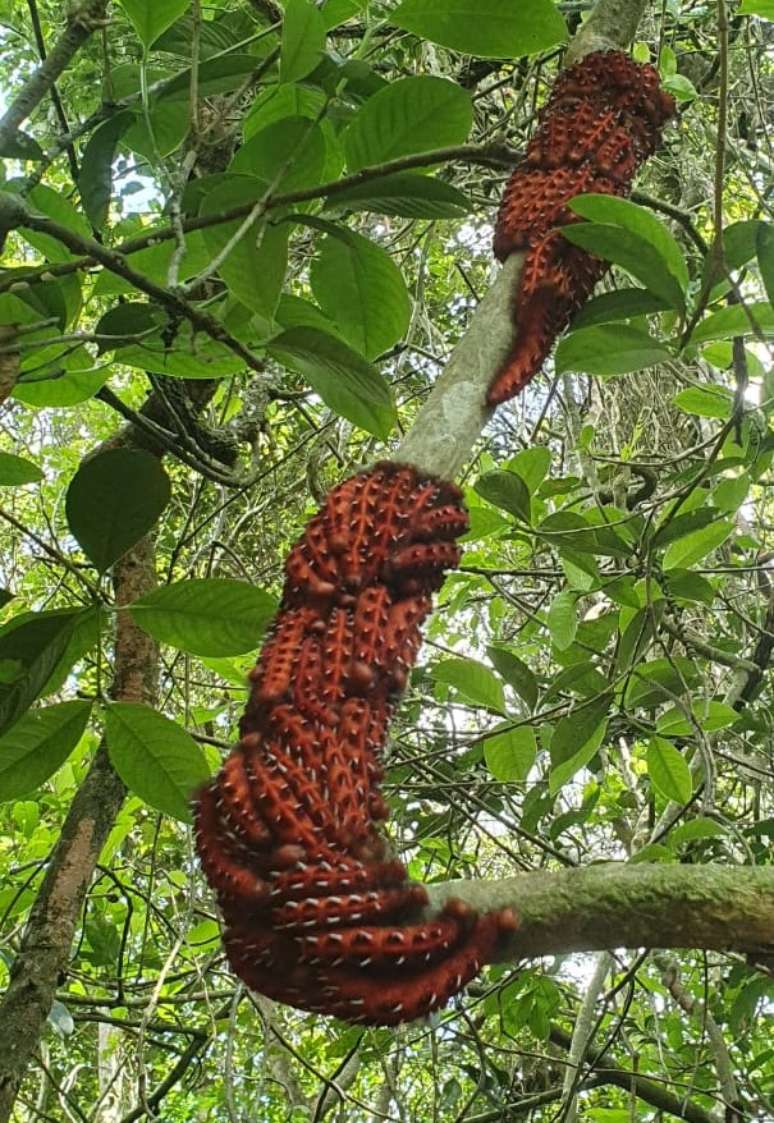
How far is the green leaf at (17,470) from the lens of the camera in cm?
93

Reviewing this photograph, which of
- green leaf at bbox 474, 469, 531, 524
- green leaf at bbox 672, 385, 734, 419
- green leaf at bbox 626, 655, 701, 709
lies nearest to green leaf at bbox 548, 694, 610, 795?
green leaf at bbox 626, 655, 701, 709

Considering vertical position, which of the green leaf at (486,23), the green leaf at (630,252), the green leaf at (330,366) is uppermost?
the green leaf at (486,23)

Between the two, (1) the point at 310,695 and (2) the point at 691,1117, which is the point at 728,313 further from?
(2) the point at 691,1117

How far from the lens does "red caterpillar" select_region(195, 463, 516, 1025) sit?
554mm

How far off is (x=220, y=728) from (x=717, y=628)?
147 cm

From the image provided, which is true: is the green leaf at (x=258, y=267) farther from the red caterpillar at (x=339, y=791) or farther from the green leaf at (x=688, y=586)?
the green leaf at (x=688, y=586)

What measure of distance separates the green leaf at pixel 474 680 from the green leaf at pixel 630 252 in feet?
2.31

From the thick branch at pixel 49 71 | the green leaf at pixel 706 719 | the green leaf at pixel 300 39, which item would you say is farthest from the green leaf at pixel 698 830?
the thick branch at pixel 49 71

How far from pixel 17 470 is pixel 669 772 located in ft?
3.08

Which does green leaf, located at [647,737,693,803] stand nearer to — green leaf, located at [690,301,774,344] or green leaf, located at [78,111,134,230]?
green leaf, located at [690,301,774,344]

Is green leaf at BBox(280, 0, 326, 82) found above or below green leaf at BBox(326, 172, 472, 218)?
above

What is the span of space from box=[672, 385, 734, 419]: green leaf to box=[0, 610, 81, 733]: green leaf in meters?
0.83

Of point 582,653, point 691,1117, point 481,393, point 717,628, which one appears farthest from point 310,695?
point 717,628

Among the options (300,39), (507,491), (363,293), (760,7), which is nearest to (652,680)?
(507,491)
